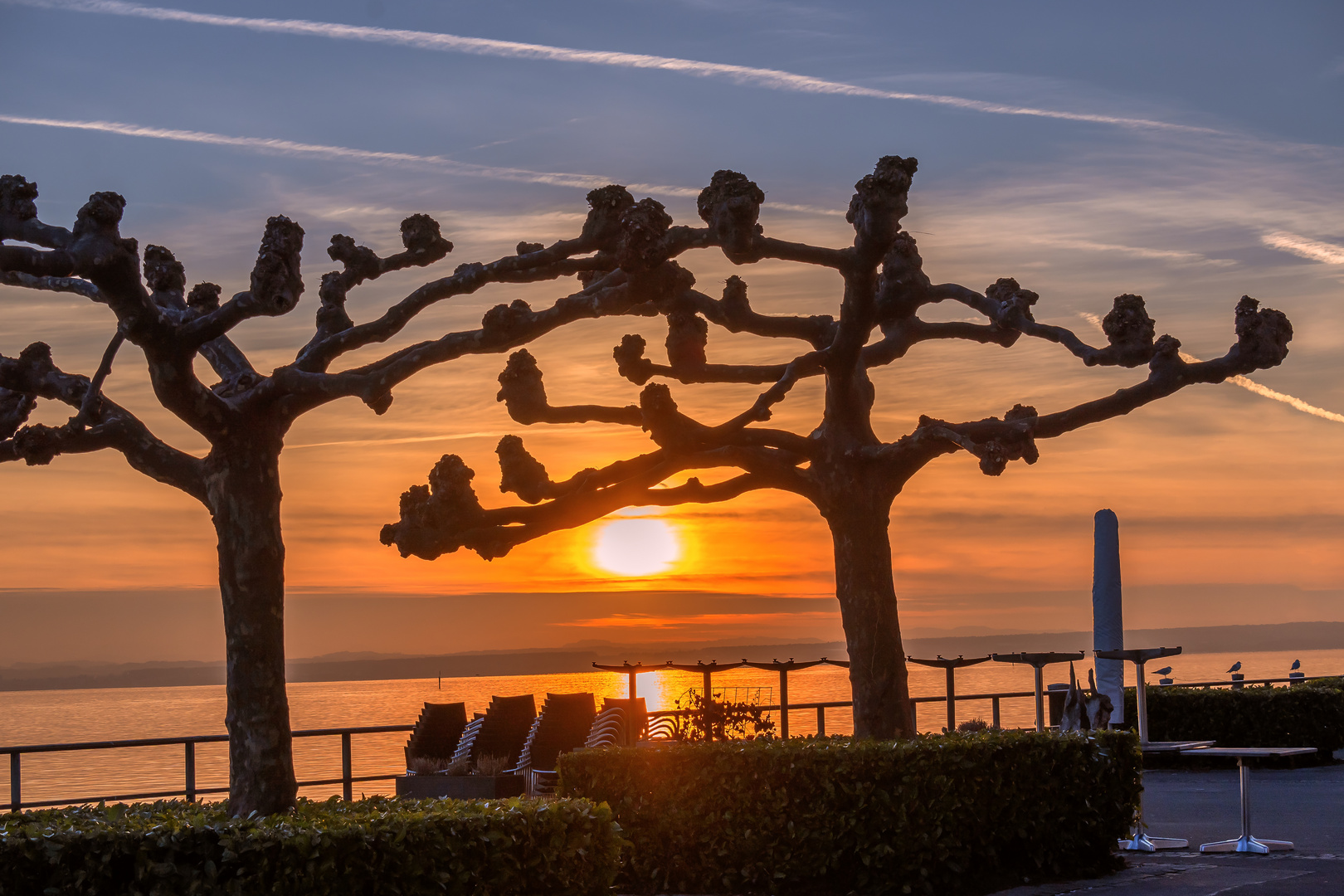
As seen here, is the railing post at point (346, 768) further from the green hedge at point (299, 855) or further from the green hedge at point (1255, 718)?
the green hedge at point (1255, 718)

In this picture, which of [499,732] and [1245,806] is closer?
[1245,806]

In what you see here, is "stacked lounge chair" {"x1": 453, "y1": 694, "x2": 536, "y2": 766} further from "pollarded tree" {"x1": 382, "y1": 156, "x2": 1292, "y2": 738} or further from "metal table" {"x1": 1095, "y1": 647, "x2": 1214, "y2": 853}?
"metal table" {"x1": 1095, "y1": 647, "x2": 1214, "y2": 853}

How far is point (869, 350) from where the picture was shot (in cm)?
1398

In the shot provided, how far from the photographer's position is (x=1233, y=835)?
12961 mm

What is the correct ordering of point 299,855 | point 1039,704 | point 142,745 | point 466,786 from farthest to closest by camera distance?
point 466,786, point 142,745, point 1039,704, point 299,855

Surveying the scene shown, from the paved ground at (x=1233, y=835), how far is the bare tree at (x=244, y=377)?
558 centimetres

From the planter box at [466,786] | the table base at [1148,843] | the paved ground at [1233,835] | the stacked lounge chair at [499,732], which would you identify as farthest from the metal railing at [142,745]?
the table base at [1148,843]

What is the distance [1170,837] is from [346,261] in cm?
925

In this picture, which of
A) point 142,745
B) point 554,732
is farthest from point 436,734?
point 142,745

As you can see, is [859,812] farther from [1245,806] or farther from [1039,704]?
[1245,806]

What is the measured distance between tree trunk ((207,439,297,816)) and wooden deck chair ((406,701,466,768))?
736 centimetres

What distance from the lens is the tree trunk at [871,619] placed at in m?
12.7

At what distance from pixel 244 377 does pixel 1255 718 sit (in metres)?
17.0

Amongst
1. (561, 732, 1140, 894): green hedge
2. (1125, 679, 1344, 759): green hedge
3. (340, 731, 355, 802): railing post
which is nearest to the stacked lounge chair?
(340, 731, 355, 802): railing post
